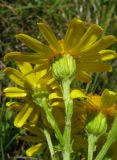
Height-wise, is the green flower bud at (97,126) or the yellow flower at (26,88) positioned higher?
the yellow flower at (26,88)

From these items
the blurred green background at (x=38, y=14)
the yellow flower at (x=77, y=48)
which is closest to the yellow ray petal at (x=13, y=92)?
the yellow flower at (x=77, y=48)

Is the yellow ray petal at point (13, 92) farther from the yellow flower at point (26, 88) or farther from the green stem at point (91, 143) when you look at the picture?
the green stem at point (91, 143)

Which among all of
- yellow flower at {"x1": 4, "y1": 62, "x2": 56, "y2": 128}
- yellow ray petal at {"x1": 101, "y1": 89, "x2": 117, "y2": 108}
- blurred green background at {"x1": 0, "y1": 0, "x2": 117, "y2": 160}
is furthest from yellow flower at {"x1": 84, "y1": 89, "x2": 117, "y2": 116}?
blurred green background at {"x1": 0, "y1": 0, "x2": 117, "y2": 160}

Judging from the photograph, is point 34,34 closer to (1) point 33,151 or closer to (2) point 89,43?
(1) point 33,151

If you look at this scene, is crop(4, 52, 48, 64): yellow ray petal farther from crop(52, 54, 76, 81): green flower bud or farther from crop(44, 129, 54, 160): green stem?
crop(44, 129, 54, 160): green stem

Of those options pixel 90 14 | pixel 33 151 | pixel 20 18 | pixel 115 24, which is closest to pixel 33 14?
pixel 20 18
